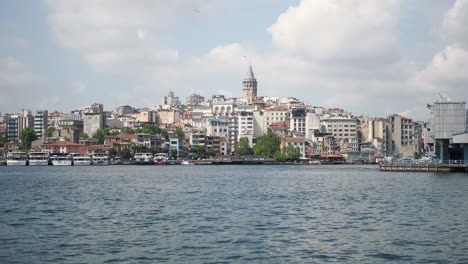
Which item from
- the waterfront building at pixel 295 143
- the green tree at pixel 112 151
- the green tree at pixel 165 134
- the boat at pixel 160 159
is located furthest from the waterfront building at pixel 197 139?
the green tree at pixel 112 151

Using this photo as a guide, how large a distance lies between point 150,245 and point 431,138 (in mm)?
60920

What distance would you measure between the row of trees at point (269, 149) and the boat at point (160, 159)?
16.4 meters

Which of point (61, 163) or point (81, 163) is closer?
point (61, 163)

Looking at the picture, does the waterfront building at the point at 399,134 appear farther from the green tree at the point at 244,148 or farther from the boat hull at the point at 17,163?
the boat hull at the point at 17,163

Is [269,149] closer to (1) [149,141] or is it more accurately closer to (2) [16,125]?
(1) [149,141]

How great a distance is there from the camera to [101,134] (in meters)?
150

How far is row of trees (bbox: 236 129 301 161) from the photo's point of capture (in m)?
134

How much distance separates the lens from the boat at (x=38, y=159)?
122 m

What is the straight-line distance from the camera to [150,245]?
2017cm

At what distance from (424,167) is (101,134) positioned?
9067cm

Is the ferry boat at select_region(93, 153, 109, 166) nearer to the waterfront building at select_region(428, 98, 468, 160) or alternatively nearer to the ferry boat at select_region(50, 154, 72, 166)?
the ferry boat at select_region(50, 154, 72, 166)

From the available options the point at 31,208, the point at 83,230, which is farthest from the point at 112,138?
the point at 83,230

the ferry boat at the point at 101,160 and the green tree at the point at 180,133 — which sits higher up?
→ the green tree at the point at 180,133

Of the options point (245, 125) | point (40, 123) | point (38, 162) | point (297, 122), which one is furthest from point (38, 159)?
point (297, 122)
